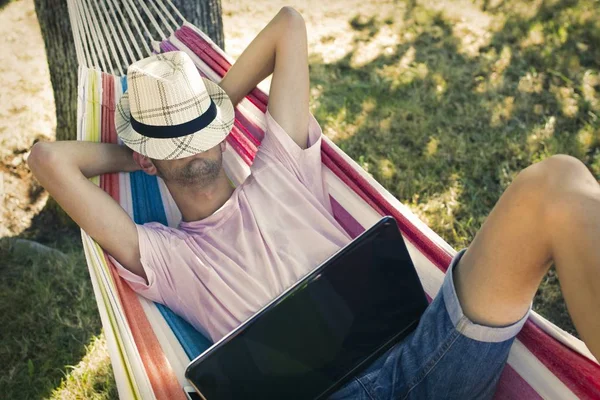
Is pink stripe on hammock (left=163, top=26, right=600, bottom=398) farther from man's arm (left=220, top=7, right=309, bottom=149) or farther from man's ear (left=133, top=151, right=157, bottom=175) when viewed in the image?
man's ear (left=133, top=151, right=157, bottom=175)

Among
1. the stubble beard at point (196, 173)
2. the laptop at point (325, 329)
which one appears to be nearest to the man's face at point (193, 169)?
the stubble beard at point (196, 173)

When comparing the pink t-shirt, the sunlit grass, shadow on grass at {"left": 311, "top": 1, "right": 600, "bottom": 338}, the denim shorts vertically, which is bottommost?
shadow on grass at {"left": 311, "top": 1, "right": 600, "bottom": 338}

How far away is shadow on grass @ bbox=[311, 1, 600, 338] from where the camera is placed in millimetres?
2824

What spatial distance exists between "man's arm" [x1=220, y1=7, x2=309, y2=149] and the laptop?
0.52 meters

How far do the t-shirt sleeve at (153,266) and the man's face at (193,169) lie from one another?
166 millimetres

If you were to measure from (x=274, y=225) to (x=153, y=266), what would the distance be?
36 centimetres

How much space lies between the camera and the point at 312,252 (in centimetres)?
178

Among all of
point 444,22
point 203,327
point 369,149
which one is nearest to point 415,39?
point 444,22

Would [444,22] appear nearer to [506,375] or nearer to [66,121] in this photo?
[66,121]

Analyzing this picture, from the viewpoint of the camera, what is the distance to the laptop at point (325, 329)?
4.70ft

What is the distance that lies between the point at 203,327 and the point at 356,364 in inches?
17.3

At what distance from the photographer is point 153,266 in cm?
173

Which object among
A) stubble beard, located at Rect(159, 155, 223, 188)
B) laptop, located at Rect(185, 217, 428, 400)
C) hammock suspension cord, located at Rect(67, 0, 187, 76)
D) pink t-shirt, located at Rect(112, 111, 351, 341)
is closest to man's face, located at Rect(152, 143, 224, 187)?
stubble beard, located at Rect(159, 155, 223, 188)

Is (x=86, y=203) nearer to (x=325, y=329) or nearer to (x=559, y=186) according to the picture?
(x=325, y=329)
